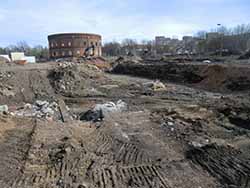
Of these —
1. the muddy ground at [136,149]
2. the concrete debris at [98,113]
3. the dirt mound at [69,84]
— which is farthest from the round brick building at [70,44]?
the concrete debris at [98,113]

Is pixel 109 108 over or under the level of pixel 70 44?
under

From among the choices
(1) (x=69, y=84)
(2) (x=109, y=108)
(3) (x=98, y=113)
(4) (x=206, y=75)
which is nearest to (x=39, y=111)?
(3) (x=98, y=113)

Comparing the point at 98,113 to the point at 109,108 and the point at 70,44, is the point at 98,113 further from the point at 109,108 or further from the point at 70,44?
the point at 70,44

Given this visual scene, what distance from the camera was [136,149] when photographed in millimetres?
9062

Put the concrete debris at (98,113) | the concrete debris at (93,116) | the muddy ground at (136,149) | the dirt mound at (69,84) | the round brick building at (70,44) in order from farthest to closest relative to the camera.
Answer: the round brick building at (70,44) → the dirt mound at (69,84) → the concrete debris at (98,113) → the concrete debris at (93,116) → the muddy ground at (136,149)

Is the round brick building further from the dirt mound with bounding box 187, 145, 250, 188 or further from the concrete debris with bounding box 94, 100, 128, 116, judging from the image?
the dirt mound with bounding box 187, 145, 250, 188

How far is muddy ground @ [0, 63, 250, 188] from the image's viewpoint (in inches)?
277

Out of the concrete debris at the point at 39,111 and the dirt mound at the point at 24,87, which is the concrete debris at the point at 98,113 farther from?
the dirt mound at the point at 24,87

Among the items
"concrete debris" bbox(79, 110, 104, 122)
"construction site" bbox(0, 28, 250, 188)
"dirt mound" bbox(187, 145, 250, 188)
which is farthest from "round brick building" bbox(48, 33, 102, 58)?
"dirt mound" bbox(187, 145, 250, 188)

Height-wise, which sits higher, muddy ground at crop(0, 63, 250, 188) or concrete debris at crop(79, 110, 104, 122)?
muddy ground at crop(0, 63, 250, 188)

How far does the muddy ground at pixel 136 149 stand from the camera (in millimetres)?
7039

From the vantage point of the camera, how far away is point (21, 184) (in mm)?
6973

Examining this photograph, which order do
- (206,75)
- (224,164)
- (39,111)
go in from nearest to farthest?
(224,164) → (39,111) → (206,75)

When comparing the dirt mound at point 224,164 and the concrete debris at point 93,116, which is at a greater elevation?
the dirt mound at point 224,164
